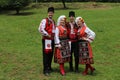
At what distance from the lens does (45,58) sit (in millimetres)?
10461

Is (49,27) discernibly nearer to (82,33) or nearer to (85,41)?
(82,33)

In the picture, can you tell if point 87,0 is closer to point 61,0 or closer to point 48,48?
point 61,0

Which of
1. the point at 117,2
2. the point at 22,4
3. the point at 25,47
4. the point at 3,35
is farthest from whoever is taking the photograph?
the point at 117,2

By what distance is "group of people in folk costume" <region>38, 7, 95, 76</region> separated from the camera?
33.5 ft

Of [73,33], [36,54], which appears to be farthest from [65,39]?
[36,54]

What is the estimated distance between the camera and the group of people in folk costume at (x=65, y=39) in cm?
1022

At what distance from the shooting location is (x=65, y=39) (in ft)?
34.0

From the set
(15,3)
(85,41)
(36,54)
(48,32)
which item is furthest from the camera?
(15,3)

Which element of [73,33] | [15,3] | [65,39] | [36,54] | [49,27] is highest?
[49,27]

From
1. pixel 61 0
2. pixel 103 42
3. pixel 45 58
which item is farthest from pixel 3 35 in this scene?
pixel 61 0

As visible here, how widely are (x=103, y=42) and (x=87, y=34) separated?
6323 millimetres

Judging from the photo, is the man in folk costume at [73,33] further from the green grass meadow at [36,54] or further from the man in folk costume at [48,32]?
the green grass meadow at [36,54]

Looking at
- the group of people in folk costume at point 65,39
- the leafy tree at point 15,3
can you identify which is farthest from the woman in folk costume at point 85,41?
the leafy tree at point 15,3

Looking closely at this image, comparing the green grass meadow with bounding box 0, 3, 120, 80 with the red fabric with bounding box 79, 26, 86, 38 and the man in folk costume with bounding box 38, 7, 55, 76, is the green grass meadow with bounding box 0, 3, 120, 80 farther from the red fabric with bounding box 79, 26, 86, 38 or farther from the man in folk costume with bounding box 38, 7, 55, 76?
the red fabric with bounding box 79, 26, 86, 38
